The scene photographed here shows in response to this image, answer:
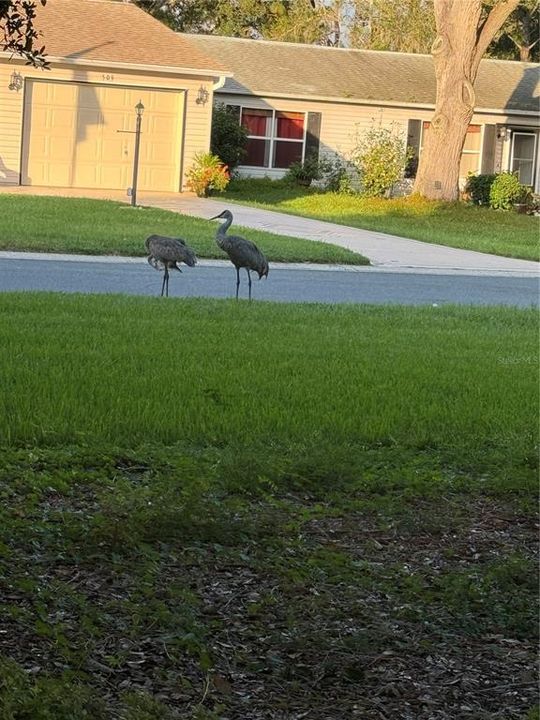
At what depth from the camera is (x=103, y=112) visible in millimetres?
33562

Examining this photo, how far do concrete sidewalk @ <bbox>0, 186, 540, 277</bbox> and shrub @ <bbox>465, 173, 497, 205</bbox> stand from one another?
7764 mm

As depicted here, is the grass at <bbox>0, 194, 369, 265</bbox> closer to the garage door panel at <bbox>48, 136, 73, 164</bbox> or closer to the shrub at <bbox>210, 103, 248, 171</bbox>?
the garage door panel at <bbox>48, 136, 73, 164</bbox>

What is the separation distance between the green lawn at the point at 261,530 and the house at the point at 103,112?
23.5 m

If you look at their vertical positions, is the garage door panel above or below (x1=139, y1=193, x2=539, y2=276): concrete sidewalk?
above

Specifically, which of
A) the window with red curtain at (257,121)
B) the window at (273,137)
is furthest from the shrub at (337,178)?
the window with red curtain at (257,121)

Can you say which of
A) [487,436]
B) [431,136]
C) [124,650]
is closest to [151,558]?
[124,650]

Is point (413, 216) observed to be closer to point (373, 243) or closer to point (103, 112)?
point (373, 243)

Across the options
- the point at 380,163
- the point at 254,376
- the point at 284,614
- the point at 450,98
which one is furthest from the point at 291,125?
the point at 284,614

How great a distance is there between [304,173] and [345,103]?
2.78 m

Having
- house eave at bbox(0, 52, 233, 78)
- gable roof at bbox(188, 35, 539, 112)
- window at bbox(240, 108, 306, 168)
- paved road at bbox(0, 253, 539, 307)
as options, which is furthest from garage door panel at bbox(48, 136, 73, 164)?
paved road at bbox(0, 253, 539, 307)

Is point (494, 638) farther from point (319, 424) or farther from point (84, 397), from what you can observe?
point (84, 397)

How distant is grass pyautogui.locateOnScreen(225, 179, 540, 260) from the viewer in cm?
2722

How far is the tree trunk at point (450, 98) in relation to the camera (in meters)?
36.1

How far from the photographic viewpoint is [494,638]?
4.75m
